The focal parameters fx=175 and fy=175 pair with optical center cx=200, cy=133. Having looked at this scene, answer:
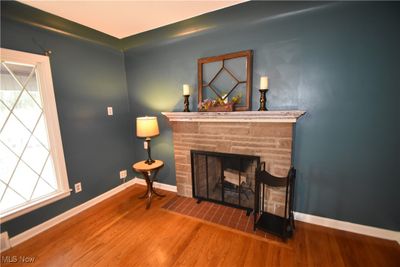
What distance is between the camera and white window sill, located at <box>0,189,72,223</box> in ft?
5.69

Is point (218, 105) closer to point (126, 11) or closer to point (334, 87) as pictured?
point (334, 87)

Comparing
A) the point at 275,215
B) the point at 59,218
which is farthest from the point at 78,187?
the point at 275,215

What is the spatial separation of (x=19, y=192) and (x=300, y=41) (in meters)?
3.41

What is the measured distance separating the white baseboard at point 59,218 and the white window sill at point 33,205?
0.23 meters

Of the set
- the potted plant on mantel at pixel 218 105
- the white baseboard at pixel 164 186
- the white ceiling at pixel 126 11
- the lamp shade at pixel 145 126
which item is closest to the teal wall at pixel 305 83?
the white ceiling at pixel 126 11

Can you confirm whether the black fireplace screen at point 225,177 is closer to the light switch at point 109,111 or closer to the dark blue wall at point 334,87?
the dark blue wall at point 334,87

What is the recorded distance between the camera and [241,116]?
203cm

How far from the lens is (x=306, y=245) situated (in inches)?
66.0

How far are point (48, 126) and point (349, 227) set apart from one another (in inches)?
139

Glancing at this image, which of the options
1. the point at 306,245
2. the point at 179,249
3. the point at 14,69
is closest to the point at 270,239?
the point at 306,245

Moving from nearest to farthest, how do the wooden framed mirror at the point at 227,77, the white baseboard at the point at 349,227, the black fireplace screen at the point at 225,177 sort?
the white baseboard at the point at 349,227 → the wooden framed mirror at the point at 227,77 → the black fireplace screen at the point at 225,177

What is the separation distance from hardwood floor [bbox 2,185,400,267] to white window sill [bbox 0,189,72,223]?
1.04 ft

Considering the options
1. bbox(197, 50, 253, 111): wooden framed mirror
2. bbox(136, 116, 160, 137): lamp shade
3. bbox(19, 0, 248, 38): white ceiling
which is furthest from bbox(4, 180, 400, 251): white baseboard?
bbox(19, 0, 248, 38): white ceiling

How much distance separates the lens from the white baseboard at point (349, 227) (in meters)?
1.70
